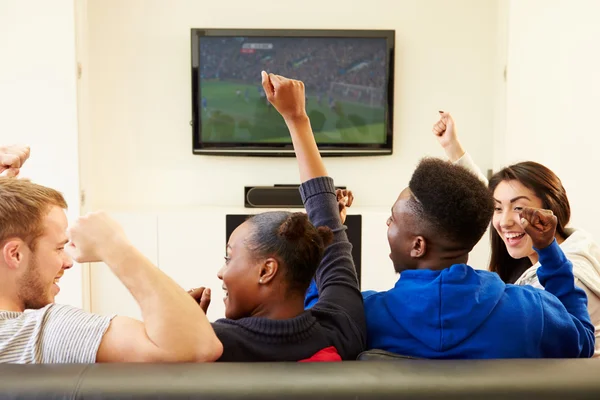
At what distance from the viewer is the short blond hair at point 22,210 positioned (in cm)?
135

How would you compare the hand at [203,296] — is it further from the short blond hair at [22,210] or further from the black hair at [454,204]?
the black hair at [454,204]

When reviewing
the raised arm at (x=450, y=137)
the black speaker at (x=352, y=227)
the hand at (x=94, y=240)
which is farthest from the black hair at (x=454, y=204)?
the black speaker at (x=352, y=227)

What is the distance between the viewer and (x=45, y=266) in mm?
1395

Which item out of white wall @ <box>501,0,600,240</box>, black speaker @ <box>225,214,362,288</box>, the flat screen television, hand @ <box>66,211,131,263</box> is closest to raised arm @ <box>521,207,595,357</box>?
hand @ <box>66,211,131,263</box>

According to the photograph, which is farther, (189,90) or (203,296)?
(189,90)

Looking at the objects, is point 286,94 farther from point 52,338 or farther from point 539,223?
point 52,338

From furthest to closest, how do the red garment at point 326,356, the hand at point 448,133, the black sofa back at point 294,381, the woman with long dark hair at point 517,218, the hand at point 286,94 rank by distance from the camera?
the hand at point 448,133 → the woman with long dark hair at point 517,218 → the hand at point 286,94 → the red garment at point 326,356 → the black sofa back at point 294,381

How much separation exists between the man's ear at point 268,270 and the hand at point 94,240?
0.28 metres

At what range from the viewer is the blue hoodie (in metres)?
1.36

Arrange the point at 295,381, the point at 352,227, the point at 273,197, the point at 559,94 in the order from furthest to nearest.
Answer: the point at 273,197 → the point at 352,227 → the point at 559,94 → the point at 295,381

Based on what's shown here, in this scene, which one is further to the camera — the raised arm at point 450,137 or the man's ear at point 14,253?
the raised arm at point 450,137

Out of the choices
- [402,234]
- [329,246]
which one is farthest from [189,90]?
[402,234]

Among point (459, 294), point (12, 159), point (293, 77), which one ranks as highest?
point (293, 77)

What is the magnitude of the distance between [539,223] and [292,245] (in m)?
0.50
